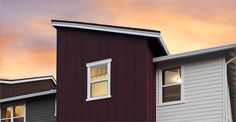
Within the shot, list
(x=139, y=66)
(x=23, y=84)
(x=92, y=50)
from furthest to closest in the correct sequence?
1. (x=23, y=84)
2. (x=92, y=50)
3. (x=139, y=66)

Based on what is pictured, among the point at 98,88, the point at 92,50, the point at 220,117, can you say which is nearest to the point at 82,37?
the point at 92,50

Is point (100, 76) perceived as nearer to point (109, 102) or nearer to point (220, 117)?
point (109, 102)

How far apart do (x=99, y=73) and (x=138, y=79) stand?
216cm

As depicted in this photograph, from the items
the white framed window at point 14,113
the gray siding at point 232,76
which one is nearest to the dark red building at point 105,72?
the gray siding at point 232,76

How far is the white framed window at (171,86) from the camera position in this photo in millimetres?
24781

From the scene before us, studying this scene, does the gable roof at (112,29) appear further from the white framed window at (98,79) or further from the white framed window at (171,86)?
the white framed window at (98,79)

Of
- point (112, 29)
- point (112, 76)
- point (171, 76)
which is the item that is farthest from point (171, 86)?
point (112, 29)

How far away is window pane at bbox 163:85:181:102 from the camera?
24844 mm

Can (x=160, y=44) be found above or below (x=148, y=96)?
above

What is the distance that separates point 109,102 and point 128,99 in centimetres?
96

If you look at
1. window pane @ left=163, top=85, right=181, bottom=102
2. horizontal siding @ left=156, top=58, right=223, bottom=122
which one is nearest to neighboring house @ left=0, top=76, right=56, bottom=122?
window pane @ left=163, top=85, right=181, bottom=102

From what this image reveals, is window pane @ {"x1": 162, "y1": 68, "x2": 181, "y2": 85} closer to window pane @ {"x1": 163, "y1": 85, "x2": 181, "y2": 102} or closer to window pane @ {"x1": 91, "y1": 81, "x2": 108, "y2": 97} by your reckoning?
window pane @ {"x1": 163, "y1": 85, "x2": 181, "y2": 102}

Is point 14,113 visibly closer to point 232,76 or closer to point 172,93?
point 172,93

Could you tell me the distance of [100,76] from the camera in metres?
26.1
